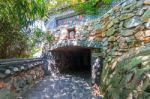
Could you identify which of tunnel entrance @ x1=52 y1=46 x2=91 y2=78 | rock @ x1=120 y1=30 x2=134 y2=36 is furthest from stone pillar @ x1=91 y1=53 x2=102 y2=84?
tunnel entrance @ x1=52 y1=46 x2=91 y2=78

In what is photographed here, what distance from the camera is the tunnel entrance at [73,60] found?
441 inches

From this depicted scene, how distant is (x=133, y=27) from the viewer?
5.35 meters

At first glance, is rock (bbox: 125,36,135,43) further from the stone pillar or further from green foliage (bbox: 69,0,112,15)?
green foliage (bbox: 69,0,112,15)

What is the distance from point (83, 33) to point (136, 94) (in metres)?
5.78

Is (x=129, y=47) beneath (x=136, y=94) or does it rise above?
above

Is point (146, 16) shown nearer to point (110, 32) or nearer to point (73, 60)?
point (110, 32)

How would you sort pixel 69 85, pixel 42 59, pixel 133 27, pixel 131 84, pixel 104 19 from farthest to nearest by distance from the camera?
pixel 42 59, pixel 69 85, pixel 104 19, pixel 133 27, pixel 131 84

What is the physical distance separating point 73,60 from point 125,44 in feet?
27.2

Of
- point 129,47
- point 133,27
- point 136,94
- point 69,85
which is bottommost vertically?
point 69,85

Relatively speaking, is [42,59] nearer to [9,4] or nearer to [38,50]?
[38,50]

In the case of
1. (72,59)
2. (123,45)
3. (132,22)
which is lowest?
(72,59)

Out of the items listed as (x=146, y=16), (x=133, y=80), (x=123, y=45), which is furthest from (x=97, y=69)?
(x=133, y=80)

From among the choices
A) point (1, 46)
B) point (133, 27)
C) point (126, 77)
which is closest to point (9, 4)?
point (126, 77)

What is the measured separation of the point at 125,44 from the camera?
561cm
